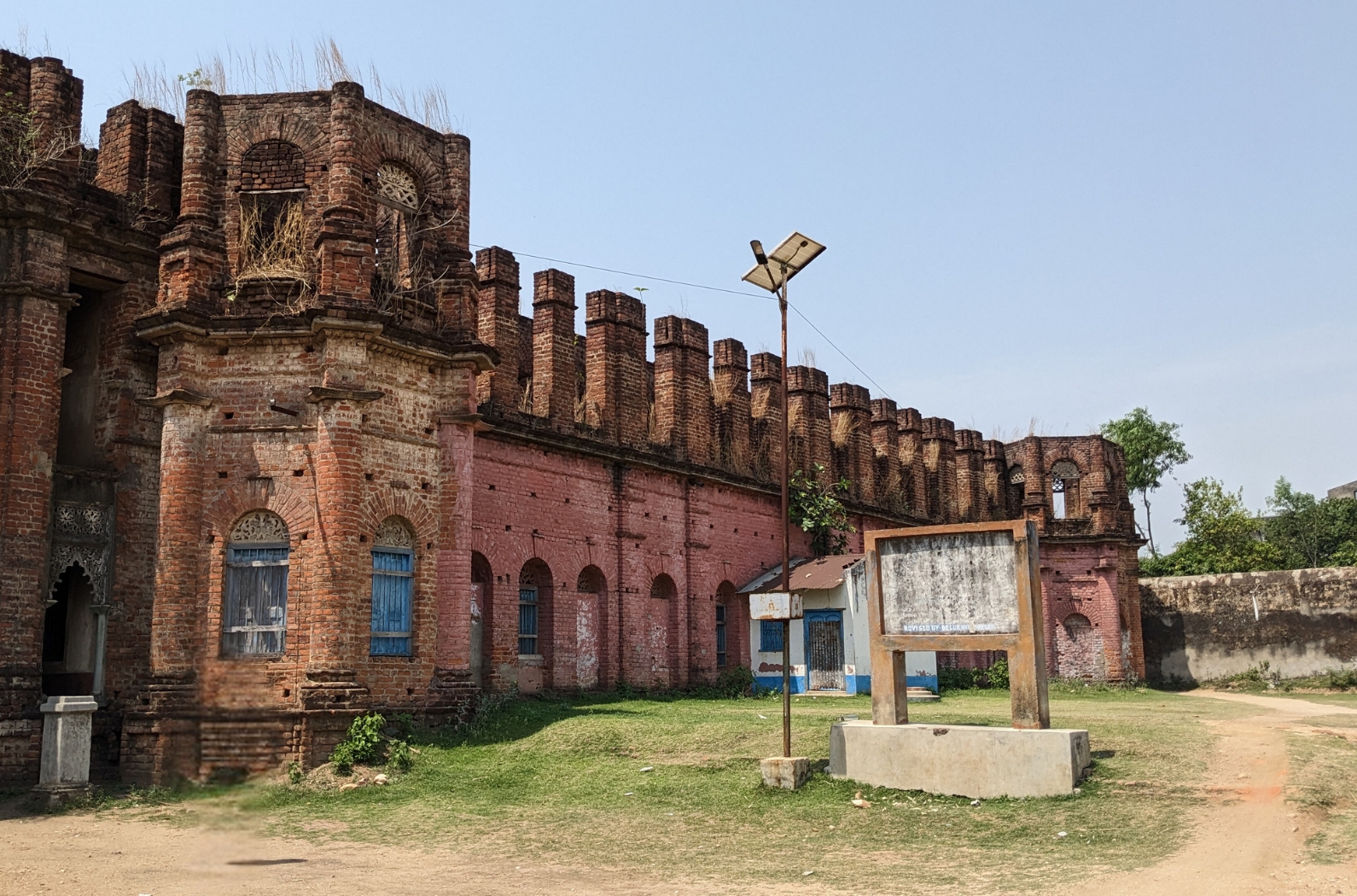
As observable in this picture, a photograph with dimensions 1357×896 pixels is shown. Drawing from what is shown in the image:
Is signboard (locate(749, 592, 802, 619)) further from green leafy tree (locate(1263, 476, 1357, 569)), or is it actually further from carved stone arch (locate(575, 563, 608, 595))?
green leafy tree (locate(1263, 476, 1357, 569))

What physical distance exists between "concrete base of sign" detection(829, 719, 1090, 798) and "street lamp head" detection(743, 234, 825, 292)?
512cm

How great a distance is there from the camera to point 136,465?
1529 centimetres

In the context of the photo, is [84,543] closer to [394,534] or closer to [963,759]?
[394,534]

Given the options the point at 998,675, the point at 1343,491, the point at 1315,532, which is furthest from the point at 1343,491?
the point at 998,675

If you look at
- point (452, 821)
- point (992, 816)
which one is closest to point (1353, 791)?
point (992, 816)

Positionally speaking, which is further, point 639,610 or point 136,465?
point 639,610

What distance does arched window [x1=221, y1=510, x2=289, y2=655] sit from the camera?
47.2ft

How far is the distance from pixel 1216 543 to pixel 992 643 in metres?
34.1

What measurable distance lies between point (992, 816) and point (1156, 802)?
1498mm

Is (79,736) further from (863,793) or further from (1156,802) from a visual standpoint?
(1156,802)

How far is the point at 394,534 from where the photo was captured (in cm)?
1545

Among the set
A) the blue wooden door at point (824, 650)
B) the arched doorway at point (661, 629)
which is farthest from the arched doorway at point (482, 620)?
→ the blue wooden door at point (824, 650)

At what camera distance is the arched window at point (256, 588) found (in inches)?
566

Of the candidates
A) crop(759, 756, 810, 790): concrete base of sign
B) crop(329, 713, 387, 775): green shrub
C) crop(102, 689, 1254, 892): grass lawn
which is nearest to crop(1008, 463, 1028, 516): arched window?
crop(102, 689, 1254, 892): grass lawn
